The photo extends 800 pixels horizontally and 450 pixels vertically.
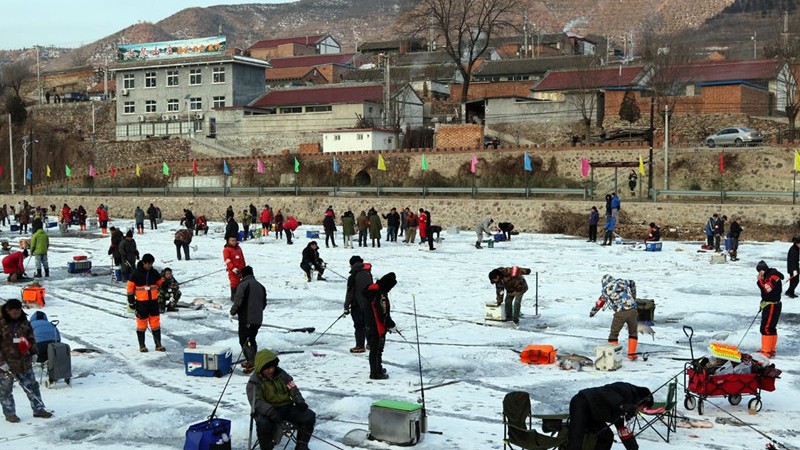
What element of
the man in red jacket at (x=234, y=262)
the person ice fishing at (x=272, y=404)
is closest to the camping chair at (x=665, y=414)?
the person ice fishing at (x=272, y=404)

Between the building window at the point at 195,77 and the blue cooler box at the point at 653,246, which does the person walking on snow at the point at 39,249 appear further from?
the building window at the point at 195,77

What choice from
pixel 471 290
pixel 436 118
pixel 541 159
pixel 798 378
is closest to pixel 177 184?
pixel 436 118

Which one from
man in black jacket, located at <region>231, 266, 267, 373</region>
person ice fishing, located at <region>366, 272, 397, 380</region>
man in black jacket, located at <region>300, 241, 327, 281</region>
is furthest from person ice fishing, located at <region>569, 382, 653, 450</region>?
man in black jacket, located at <region>300, 241, 327, 281</region>

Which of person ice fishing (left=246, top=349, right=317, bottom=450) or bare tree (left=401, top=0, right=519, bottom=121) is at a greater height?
bare tree (left=401, top=0, right=519, bottom=121)

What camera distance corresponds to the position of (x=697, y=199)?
37.0 metres

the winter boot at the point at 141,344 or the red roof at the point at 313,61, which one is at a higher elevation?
the red roof at the point at 313,61

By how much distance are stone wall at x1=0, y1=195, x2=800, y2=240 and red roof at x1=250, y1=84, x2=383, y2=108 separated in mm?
15639

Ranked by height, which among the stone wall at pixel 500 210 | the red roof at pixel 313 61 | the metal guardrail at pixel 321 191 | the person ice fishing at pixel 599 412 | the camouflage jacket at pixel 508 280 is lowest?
the person ice fishing at pixel 599 412

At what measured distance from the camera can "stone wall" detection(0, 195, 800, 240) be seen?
3341cm

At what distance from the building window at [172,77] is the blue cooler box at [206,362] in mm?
60464

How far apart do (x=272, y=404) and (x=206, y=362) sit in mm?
3802

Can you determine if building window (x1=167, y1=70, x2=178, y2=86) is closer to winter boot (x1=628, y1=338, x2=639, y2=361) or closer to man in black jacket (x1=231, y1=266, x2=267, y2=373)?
man in black jacket (x1=231, y1=266, x2=267, y2=373)

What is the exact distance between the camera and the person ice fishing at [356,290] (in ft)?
40.5

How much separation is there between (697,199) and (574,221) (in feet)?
18.3
